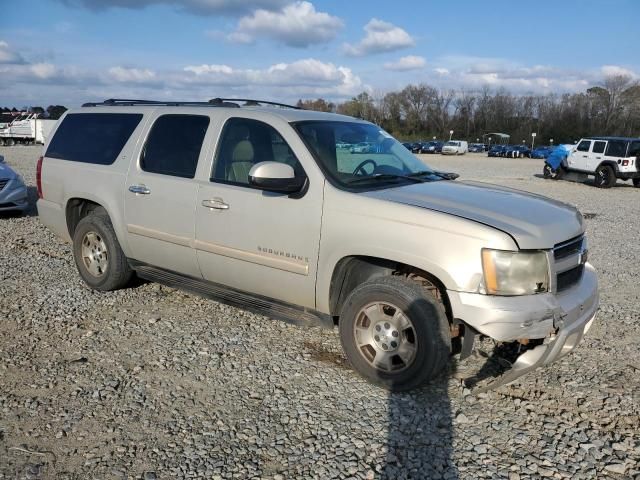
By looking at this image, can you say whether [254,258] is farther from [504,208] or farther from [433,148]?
[433,148]

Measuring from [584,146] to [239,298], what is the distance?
2241 cm

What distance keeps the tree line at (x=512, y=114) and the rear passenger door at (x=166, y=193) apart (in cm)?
8437

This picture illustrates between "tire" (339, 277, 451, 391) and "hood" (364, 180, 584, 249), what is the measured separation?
57 centimetres

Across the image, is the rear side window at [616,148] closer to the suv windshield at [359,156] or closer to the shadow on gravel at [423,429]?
the suv windshield at [359,156]

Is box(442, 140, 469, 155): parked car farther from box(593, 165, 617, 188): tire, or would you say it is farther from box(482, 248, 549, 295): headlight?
box(482, 248, 549, 295): headlight

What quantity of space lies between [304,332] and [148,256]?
1.60 meters

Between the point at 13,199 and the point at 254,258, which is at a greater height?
the point at 254,258

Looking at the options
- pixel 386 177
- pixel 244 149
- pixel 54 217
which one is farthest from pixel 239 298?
pixel 54 217

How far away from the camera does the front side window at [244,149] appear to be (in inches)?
175

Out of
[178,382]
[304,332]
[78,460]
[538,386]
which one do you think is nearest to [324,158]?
[304,332]

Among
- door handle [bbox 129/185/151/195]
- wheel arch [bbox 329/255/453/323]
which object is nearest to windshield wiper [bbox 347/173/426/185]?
wheel arch [bbox 329/255/453/323]

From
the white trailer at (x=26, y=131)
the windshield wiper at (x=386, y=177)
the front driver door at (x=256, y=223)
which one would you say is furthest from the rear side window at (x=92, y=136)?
the white trailer at (x=26, y=131)

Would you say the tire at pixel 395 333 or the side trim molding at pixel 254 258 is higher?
the side trim molding at pixel 254 258

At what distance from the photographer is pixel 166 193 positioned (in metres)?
4.84
